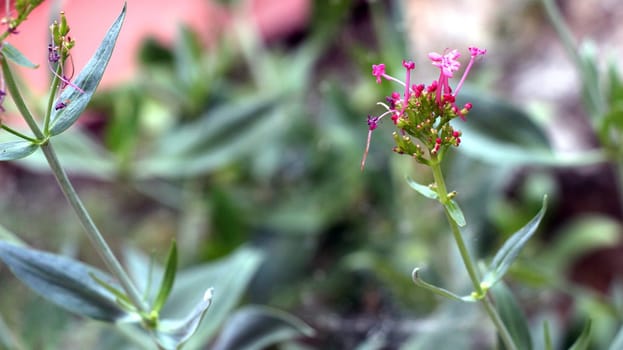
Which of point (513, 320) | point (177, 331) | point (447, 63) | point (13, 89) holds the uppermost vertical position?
point (13, 89)

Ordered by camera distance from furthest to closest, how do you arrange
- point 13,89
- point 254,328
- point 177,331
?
point 254,328, point 177,331, point 13,89

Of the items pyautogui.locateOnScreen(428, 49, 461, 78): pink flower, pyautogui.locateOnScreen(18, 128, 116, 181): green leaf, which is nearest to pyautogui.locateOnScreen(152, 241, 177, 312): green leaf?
pyautogui.locateOnScreen(428, 49, 461, 78): pink flower

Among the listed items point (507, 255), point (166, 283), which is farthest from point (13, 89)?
point (507, 255)

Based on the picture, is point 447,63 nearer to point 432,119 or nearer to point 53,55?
point 432,119

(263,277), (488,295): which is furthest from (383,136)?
(488,295)

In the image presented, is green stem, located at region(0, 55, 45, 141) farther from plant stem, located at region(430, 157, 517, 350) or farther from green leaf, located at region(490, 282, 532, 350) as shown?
green leaf, located at region(490, 282, 532, 350)

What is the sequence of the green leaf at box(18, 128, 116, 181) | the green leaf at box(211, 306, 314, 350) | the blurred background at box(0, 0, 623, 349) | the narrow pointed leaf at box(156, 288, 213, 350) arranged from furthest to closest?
the green leaf at box(18, 128, 116, 181)
the blurred background at box(0, 0, 623, 349)
the green leaf at box(211, 306, 314, 350)
the narrow pointed leaf at box(156, 288, 213, 350)
